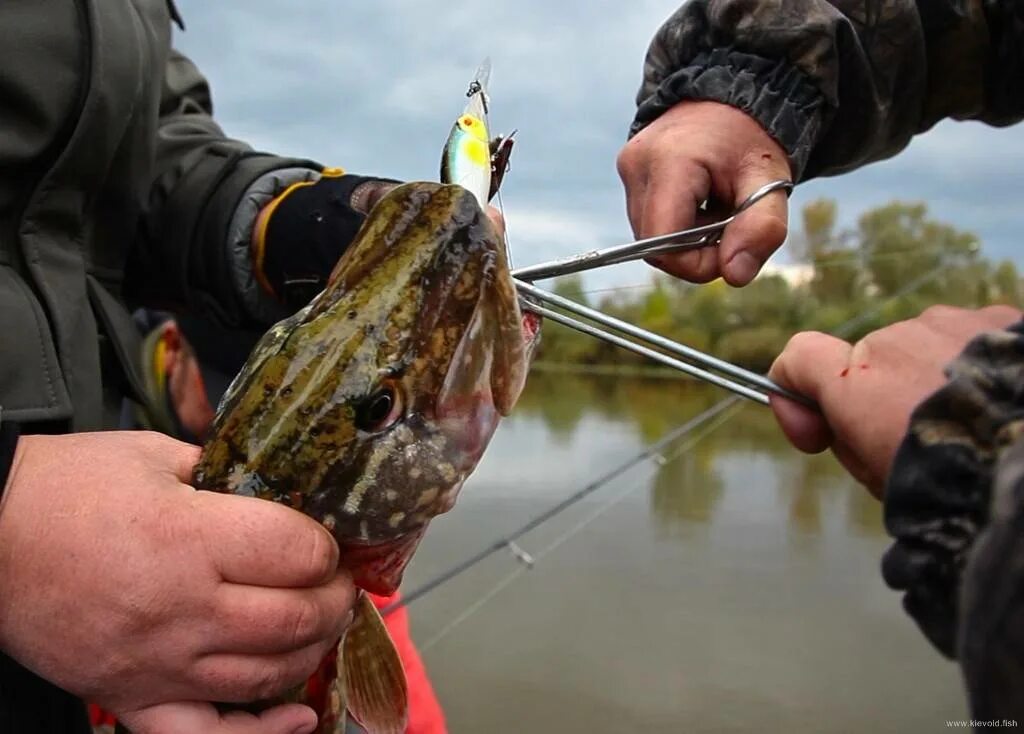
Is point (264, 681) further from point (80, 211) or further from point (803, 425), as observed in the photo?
point (80, 211)

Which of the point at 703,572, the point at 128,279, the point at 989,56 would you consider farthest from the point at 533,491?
the point at 989,56

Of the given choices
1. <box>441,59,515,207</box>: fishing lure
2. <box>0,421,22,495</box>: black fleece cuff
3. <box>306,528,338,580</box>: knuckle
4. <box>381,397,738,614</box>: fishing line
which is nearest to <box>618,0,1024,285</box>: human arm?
<box>441,59,515,207</box>: fishing lure

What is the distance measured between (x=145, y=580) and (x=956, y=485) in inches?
26.6

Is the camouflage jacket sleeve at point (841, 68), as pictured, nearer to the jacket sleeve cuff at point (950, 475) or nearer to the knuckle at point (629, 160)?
the knuckle at point (629, 160)

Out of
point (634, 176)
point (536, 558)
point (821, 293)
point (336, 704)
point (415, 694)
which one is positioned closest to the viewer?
point (336, 704)

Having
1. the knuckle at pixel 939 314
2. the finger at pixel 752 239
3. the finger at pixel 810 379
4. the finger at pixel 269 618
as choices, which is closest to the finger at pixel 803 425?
the finger at pixel 810 379

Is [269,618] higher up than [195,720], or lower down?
higher up

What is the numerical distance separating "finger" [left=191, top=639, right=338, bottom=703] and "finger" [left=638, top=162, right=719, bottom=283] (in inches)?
23.7

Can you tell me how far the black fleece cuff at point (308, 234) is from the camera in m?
1.49

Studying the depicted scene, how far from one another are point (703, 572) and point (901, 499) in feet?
11.6

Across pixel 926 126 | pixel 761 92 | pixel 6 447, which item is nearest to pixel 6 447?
pixel 6 447

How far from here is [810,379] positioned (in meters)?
0.70

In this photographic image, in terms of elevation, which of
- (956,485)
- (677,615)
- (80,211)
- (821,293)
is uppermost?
(821,293)

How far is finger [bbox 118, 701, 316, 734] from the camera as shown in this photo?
827 mm
